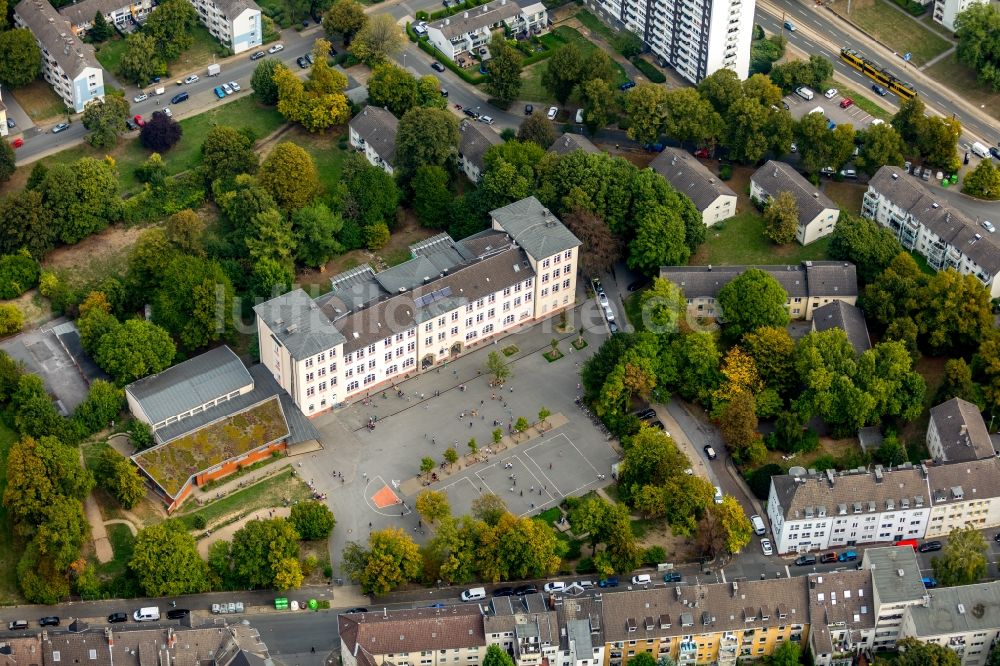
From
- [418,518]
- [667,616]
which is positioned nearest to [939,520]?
[667,616]

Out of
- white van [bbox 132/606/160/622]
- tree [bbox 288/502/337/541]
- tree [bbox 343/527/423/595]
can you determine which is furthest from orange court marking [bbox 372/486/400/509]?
white van [bbox 132/606/160/622]

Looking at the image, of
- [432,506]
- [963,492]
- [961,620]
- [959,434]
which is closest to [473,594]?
[432,506]

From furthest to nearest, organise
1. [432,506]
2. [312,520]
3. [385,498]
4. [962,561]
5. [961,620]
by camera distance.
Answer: [385,498]
[312,520]
[432,506]
[962,561]
[961,620]

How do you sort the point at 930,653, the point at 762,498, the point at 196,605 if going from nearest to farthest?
the point at 930,653 → the point at 196,605 → the point at 762,498

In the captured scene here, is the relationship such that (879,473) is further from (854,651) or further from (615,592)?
(615,592)

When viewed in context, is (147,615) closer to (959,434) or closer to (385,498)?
(385,498)

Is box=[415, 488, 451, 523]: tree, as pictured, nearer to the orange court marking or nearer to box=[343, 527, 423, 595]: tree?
box=[343, 527, 423, 595]: tree
